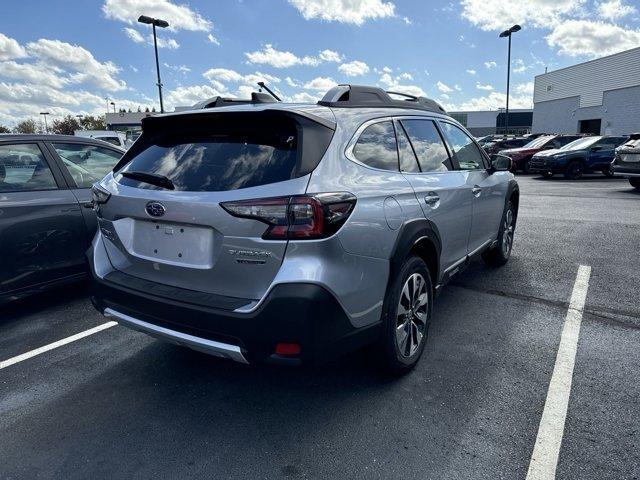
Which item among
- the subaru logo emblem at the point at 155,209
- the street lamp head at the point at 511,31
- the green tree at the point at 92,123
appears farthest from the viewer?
the green tree at the point at 92,123

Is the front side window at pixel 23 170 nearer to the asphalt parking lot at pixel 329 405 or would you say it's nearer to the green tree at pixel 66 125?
the asphalt parking lot at pixel 329 405

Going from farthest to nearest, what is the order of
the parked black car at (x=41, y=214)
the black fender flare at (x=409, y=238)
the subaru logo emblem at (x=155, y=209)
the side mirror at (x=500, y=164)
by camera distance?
the side mirror at (x=500, y=164) < the parked black car at (x=41, y=214) < the black fender flare at (x=409, y=238) < the subaru logo emblem at (x=155, y=209)

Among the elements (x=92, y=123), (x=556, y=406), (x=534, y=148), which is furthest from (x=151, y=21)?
(x=92, y=123)

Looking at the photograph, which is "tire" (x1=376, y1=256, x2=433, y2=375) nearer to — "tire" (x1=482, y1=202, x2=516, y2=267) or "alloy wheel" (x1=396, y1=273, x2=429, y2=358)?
"alloy wheel" (x1=396, y1=273, x2=429, y2=358)

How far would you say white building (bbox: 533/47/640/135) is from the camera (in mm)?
36875

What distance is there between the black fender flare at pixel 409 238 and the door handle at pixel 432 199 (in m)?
0.14

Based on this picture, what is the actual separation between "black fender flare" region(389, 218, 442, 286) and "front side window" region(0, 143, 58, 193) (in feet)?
11.3

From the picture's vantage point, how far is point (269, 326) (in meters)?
2.26

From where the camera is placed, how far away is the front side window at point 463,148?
4.13 meters

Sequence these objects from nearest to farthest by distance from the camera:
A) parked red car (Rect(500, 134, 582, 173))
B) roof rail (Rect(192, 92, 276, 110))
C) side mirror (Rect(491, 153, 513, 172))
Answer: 1. roof rail (Rect(192, 92, 276, 110))
2. side mirror (Rect(491, 153, 513, 172))
3. parked red car (Rect(500, 134, 582, 173))

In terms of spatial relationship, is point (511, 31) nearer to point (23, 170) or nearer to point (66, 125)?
point (23, 170)

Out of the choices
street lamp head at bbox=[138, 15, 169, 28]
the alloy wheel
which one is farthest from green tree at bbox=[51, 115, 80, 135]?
the alloy wheel

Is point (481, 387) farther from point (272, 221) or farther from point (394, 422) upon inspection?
point (272, 221)

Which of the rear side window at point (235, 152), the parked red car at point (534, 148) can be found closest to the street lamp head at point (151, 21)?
the parked red car at point (534, 148)
